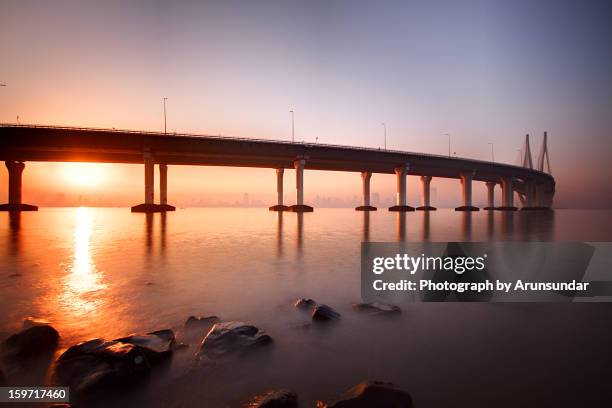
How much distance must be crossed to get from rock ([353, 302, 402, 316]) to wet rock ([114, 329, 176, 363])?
3.71 m

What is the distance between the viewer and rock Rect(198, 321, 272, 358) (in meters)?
4.13

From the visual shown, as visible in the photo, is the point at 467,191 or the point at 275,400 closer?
the point at 275,400

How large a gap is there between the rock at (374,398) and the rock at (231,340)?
180cm

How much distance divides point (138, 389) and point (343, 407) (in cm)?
241

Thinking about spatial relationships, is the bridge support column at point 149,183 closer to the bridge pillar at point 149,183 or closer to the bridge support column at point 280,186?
the bridge pillar at point 149,183

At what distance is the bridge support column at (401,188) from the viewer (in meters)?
88.4

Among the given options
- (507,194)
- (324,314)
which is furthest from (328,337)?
(507,194)

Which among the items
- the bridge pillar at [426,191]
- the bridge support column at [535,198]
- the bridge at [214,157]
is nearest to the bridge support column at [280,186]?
the bridge at [214,157]

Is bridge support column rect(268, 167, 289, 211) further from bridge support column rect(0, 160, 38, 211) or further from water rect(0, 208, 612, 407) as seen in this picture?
water rect(0, 208, 612, 407)

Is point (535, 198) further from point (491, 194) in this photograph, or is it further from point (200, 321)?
point (200, 321)

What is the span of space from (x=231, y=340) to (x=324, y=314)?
76.6 inches

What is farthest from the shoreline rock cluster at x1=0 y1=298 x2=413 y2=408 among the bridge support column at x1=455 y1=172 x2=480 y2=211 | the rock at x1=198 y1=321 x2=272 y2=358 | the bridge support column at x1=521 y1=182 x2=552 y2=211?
the bridge support column at x1=521 y1=182 x2=552 y2=211

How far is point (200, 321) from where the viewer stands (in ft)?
17.5

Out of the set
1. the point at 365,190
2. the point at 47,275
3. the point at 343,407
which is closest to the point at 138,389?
the point at 343,407
